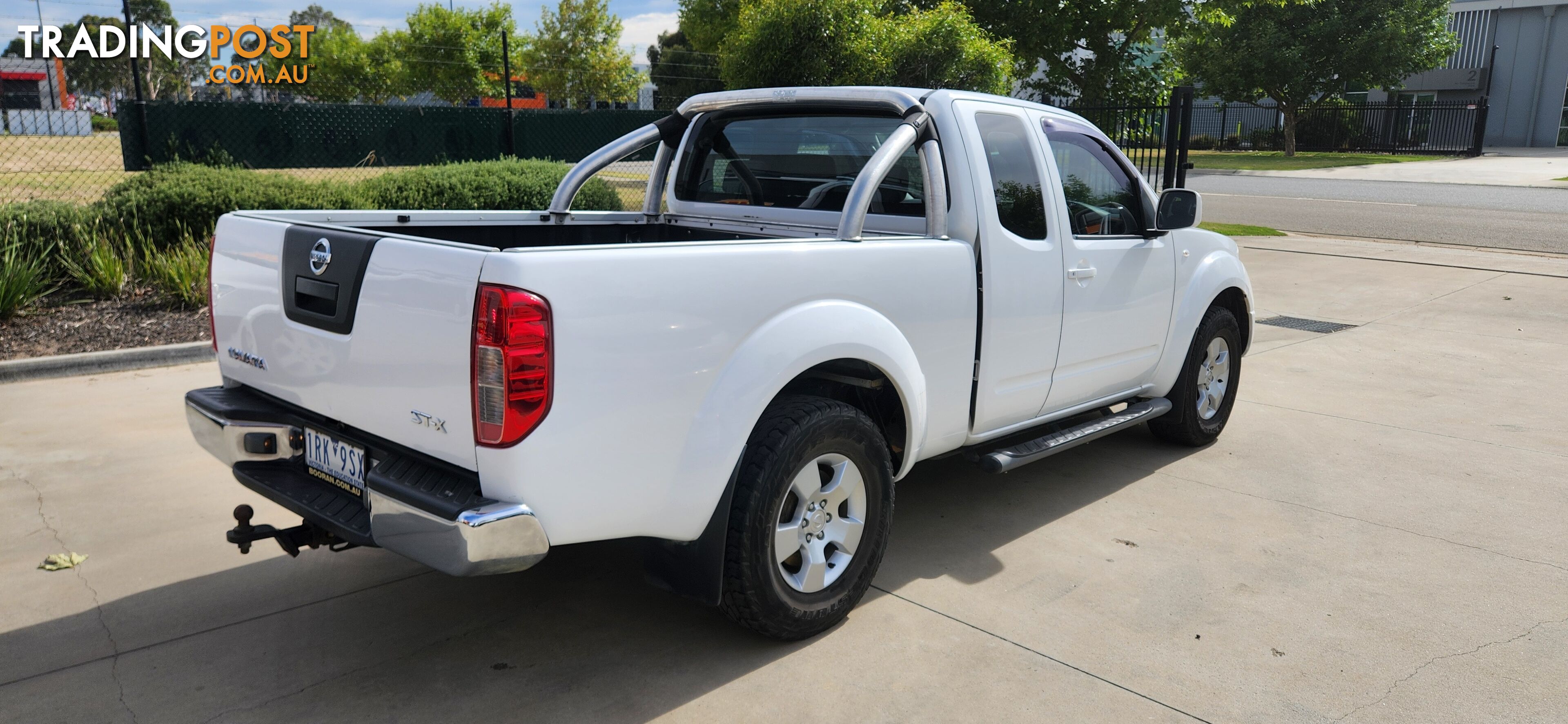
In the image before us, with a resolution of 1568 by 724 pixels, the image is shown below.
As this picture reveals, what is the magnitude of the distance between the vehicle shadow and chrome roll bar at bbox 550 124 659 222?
1.54 m

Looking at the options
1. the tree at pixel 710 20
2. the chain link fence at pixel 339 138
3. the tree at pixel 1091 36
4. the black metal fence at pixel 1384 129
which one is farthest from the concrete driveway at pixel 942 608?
the black metal fence at pixel 1384 129

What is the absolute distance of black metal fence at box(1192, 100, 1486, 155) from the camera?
133 ft

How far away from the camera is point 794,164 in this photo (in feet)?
14.9

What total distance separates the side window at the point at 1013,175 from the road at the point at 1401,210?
340 inches

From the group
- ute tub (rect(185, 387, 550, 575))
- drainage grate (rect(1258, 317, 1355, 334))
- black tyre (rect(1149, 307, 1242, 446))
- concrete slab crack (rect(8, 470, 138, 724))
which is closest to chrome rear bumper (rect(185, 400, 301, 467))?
ute tub (rect(185, 387, 550, 575))

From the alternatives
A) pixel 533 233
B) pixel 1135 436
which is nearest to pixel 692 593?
pixel 533 233

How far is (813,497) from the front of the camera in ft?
11.3

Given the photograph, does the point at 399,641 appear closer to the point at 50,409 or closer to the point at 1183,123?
the point at 50,409

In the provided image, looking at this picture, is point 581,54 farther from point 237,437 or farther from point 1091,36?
point 237,437

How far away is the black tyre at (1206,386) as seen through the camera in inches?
217

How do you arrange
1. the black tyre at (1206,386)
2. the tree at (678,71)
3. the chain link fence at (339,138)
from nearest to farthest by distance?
the black tyre at (1206,386) → the chain link fence at (339,138) → the tree at (678,71)

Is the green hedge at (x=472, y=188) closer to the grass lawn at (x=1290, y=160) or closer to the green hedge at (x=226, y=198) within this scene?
the green hedge at (x=226, y=198)

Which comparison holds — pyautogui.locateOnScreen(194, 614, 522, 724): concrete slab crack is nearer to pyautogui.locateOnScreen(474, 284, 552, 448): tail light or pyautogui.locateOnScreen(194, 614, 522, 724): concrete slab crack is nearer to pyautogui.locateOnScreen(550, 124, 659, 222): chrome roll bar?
pyautogui.locateOnScreen(474, 284, 552, 448): tail light

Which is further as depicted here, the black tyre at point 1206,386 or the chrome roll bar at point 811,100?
the black tyre at point 1206,386
